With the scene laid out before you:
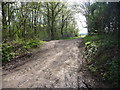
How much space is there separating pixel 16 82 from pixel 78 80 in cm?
239

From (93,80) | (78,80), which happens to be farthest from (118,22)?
(78,80)

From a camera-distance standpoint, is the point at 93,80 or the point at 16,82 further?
the point at 16,82

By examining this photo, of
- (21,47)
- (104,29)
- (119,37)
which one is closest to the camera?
(119,37)

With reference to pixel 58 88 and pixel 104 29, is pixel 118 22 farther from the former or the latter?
pixel 58 88

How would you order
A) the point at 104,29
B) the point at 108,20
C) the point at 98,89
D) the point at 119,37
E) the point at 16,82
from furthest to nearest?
the point at 104,29, the point at 108,20, the point at 119,37, the point at 16,82, the point at 98,89

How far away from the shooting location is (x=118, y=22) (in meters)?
4.48

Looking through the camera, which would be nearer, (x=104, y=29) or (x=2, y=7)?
(x=104, y=29)

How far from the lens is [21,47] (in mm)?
7371

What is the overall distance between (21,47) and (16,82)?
15.0 ft

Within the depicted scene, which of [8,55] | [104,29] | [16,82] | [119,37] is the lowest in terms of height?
[16,82]

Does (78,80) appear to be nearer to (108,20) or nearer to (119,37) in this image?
(119,37)

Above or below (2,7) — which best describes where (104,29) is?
below

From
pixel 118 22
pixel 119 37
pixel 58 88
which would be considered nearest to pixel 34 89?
pixel 58 88

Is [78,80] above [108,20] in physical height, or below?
below
